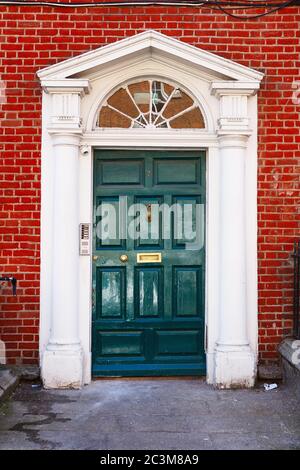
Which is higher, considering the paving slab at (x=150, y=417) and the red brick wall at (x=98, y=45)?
the red brick wall at (x=98, y=45)

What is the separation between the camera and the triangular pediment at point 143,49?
577cm

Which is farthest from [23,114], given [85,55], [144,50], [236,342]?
[236,342]

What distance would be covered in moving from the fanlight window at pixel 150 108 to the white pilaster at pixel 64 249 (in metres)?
0.42

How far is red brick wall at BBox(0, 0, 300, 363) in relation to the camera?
5.95m

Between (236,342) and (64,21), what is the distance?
3.77 m

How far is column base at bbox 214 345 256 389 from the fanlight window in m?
2.37

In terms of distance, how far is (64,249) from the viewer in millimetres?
5801

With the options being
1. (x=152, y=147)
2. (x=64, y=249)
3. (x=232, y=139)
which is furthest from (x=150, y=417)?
(x=232, y=139)

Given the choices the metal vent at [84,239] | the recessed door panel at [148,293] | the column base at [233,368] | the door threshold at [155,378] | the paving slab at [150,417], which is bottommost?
the paving slab at [150,417]

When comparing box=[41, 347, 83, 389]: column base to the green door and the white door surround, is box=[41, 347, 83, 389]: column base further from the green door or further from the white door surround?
the green door

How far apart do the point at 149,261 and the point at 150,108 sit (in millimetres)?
1625

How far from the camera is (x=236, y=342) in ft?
19.1

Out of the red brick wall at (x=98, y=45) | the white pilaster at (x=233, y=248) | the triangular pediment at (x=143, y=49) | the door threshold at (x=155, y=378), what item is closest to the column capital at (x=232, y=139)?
the white pilaster at (x=233, y=248)

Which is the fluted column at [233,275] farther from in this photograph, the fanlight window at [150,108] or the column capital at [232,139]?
the fanlight window at [150,108]
